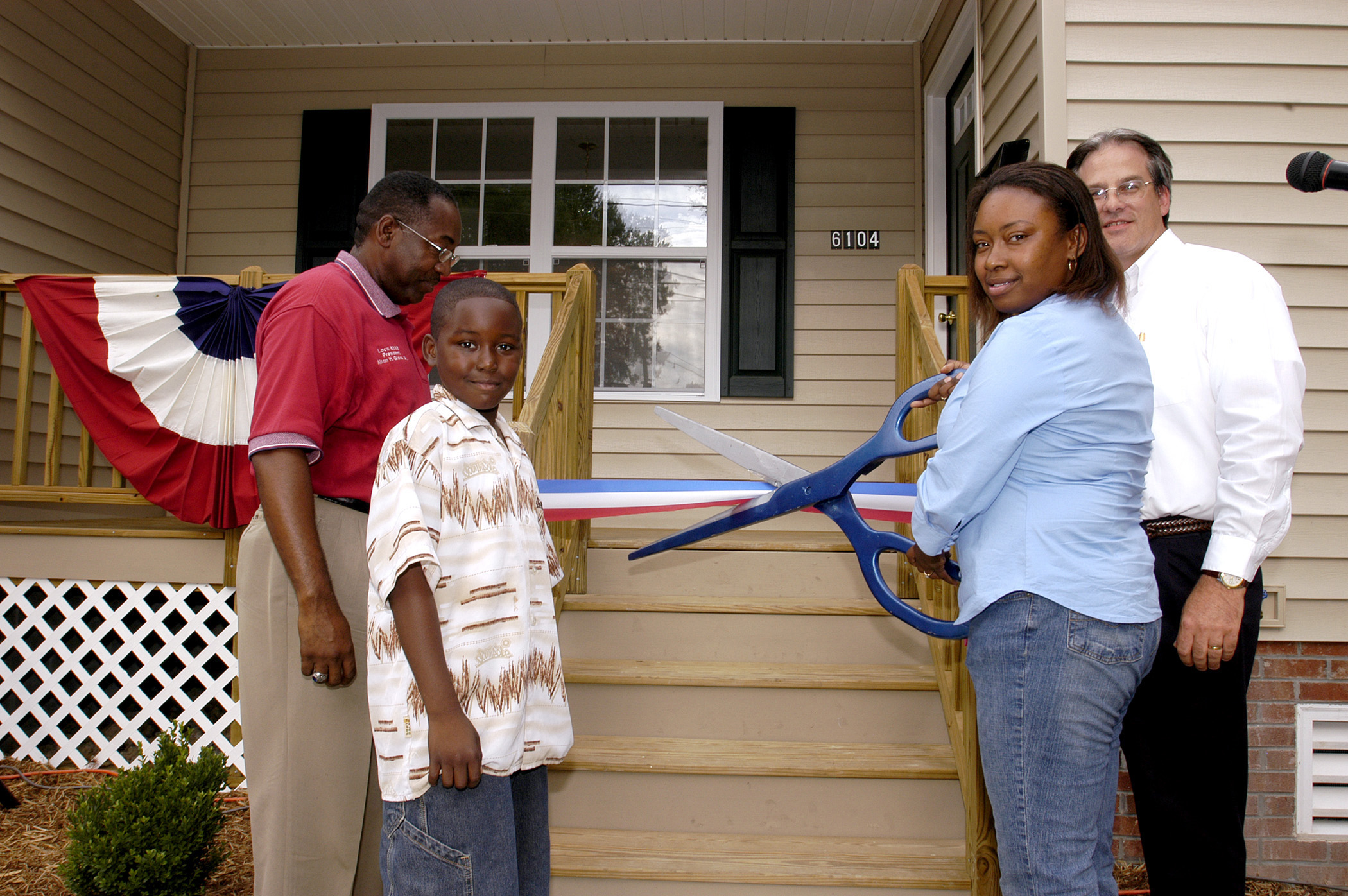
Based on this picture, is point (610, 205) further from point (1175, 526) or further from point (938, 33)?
point (1175, 526)

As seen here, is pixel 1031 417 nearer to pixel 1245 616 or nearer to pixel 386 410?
pixel 1245 616

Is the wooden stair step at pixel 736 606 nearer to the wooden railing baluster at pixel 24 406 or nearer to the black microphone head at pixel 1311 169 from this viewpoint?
the black microphone head at pixel 1311 169

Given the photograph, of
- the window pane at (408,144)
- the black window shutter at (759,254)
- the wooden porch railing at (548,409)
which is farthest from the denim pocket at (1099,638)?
the window pane at (408,144)

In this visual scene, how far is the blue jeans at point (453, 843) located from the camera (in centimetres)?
121

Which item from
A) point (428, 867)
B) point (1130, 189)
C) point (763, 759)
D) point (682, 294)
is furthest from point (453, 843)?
point (682, 294)

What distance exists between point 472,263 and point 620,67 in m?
1.49

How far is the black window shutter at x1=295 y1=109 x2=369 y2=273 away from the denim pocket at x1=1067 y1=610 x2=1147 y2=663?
16.5ft

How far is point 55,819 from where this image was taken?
316 centimetres

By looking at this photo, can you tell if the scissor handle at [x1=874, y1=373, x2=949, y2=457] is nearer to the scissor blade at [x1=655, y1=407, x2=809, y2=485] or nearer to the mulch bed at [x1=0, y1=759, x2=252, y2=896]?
the scissor blade at [x1=655, y1=407, x2=809, y2=485]

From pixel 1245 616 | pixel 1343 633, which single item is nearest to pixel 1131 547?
pixel 1245 616

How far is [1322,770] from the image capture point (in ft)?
9.66

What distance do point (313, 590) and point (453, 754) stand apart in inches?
18.2

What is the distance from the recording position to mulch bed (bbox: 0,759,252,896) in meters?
2.73

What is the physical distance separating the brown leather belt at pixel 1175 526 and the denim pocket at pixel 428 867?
141cm
